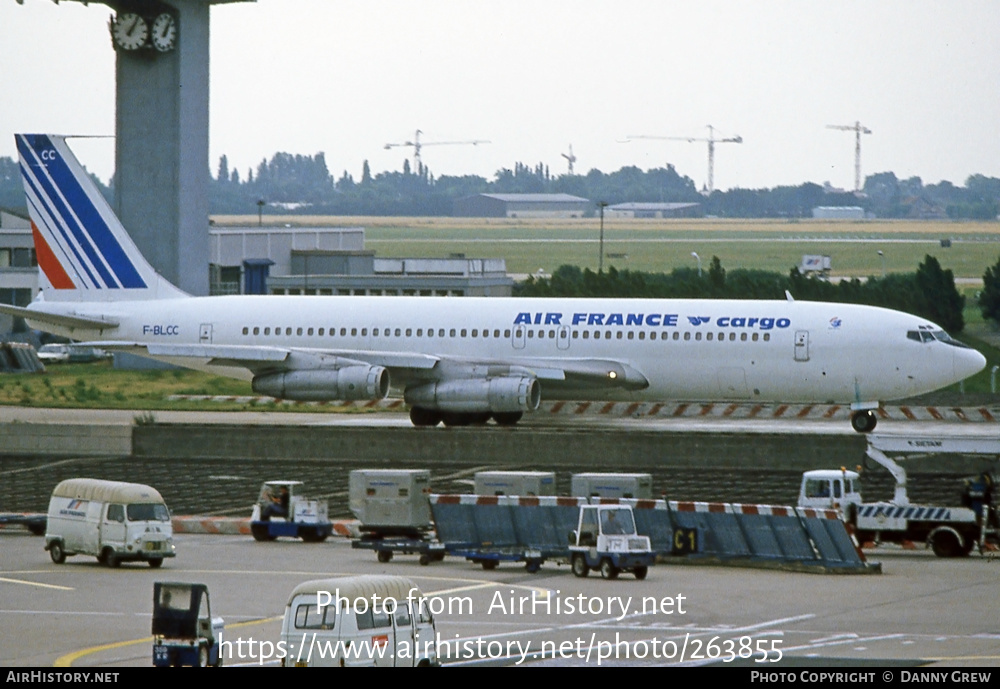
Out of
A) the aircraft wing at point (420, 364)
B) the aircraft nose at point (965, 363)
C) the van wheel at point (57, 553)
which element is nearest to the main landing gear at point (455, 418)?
the aircraft wing at point (420, 364)

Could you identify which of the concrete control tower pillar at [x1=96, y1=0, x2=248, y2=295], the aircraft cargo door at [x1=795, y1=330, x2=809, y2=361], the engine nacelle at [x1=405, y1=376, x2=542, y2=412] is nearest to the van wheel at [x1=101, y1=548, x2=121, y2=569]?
the engine nacelle at [x1=405, y1=376, x2=542, y2=412]

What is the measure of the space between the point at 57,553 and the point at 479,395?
2067 cm

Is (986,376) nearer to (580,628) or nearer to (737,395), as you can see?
(737,395)

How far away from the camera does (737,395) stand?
165 ft

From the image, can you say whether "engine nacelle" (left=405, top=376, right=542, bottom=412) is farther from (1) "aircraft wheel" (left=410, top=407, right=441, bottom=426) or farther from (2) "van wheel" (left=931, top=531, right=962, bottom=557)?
(2) "van wheel" (left=931, top=531, right=962, bottom=557)

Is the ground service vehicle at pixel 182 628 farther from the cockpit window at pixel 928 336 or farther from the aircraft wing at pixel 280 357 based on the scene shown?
the cockpit window at pixel 928 336

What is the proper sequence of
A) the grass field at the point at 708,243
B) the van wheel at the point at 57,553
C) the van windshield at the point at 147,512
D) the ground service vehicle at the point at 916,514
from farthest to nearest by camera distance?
the grass field at the point at 708,243, the ground service vehicle at the point at 916,514, the van wheel at the point at 57,553, the van windshield at the point at 147,512

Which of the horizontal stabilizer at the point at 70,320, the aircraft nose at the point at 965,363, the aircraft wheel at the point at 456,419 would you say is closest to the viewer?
the aircraft nose at the point at 965,363

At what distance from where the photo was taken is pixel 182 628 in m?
19.5

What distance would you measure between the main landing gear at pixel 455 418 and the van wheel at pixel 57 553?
21.9m

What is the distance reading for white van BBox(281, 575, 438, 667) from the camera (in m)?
18.9

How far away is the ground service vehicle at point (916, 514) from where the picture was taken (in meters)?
32.0

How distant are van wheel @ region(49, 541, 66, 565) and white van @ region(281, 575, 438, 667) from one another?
12.8m
